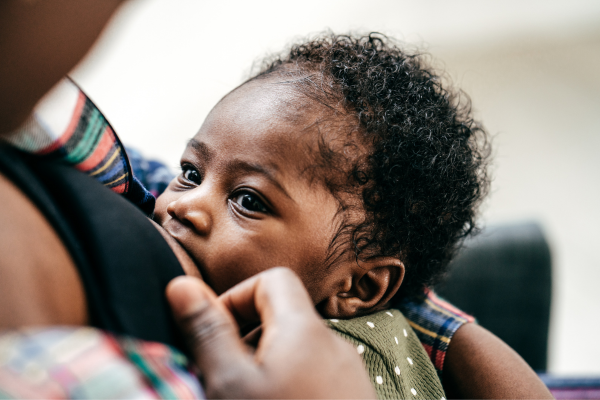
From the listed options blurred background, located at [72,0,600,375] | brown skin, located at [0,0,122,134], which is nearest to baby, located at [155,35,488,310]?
brown skin, located at [0,0,122,134]

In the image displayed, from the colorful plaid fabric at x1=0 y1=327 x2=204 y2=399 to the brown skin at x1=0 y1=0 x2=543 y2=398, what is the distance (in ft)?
0.10

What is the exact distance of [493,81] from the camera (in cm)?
238

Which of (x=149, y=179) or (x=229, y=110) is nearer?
(x=229, y=110)

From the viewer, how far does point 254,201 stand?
0.70m

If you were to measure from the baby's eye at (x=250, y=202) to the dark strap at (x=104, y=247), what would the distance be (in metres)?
0.28

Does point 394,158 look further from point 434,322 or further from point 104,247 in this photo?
point 104,247

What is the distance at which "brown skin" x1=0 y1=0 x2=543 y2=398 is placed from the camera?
0.33 m

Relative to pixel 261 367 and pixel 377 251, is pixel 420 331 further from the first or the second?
pixel 261 367

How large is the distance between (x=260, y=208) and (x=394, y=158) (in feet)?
0.84

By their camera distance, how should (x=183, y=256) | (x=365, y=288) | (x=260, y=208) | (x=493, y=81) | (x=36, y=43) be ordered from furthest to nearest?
1. (x=493, y=81)
2. (x=365, y=288)
3. (x=260, y=208)
4. (x=183, y=256)
5. (x=36, y=43)

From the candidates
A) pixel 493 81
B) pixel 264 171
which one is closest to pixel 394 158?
pixel 264 171

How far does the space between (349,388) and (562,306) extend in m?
2.03

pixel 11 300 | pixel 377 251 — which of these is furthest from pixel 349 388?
pixel 377 251

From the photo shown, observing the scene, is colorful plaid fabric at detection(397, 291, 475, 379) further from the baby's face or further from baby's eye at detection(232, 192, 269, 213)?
baby's eye at detection(232, 192, 269, 213)
